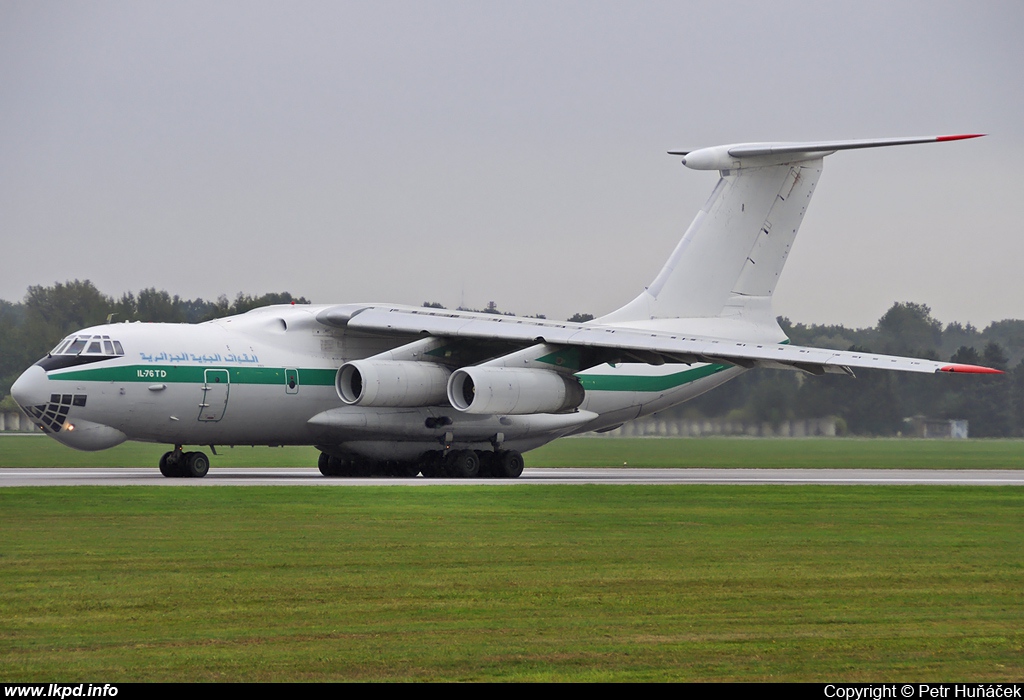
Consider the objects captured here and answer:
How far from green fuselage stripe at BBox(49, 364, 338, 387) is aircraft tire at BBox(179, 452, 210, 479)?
1.50m

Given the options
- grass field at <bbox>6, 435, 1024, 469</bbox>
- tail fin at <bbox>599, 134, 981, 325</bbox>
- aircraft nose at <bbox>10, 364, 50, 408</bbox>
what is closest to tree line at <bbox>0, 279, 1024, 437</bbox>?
grass field at <bbox>6, 435, 1024, 469</bbox>

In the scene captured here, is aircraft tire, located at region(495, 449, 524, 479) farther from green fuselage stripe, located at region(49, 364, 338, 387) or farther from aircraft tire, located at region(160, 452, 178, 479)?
aircraft tire, located at region(160, 452, 178, 479)

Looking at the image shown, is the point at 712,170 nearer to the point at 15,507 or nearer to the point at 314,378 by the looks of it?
the point at 314,378

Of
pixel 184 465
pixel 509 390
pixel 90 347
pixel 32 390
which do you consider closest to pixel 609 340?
pixel 509 390

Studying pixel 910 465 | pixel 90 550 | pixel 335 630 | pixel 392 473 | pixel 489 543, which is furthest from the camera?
pixel 910 465

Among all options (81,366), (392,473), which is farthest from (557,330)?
(81,366)

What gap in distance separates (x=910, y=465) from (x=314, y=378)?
15.2 m

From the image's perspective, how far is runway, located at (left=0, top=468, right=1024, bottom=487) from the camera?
20875 millimetres

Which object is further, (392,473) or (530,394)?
(392,473)

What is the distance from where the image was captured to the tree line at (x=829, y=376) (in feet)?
116

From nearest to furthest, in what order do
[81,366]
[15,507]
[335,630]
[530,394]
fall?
[335,630] → [15,507] → [81,366] → [530,394]

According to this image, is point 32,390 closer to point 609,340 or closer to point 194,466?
point 194,466

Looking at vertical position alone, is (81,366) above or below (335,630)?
above

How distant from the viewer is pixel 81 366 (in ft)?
71.5
